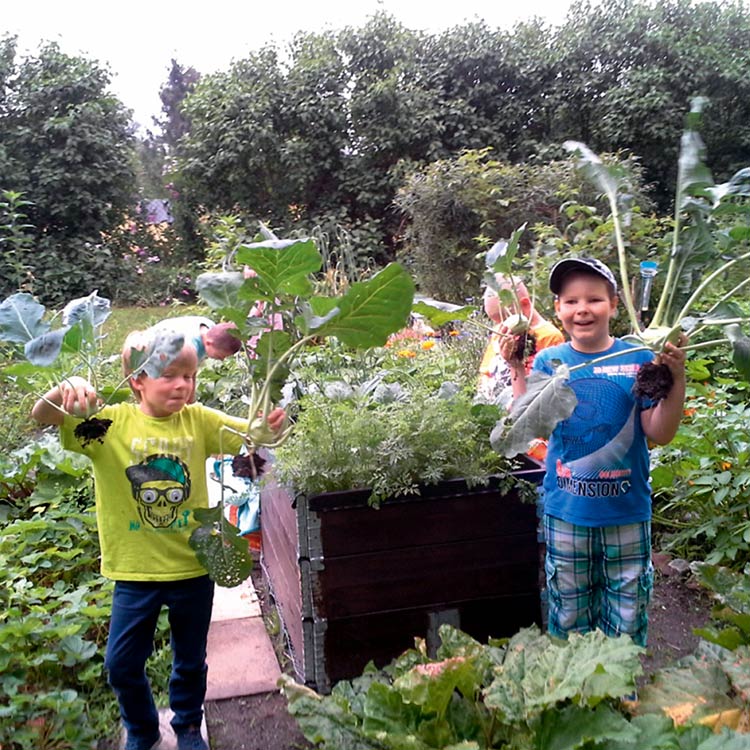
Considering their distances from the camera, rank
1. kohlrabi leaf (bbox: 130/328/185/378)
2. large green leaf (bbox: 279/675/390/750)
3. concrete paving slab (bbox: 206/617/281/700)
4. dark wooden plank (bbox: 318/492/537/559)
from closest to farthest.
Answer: large green leaf (bbox: 279/675/390/750), kohlrabi leaf (bbox: 130/328/185/378), dark wooden plank (bbox: 318/492/537/559), concrete paving slab (bbox: 206/617/281/700)

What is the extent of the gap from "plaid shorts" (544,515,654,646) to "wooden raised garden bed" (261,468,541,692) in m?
0.18

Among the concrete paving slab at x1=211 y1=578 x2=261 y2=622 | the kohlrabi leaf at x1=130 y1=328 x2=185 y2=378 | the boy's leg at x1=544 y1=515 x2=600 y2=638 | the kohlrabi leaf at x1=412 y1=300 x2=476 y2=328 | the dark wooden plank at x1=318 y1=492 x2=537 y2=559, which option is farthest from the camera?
the concrete paving slab at x1=211 y1=578 x2=261 y2=622

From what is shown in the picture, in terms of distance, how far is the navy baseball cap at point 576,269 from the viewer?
2.08m

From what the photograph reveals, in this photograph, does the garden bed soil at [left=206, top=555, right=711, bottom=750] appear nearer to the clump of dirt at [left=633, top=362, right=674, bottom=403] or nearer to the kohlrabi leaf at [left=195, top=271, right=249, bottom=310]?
the clump of dirt at [left=633, top=362, right=674, bottom=403]

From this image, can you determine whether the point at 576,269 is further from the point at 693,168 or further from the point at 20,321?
the point at 20,321

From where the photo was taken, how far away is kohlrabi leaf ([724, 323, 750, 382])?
1621 mm

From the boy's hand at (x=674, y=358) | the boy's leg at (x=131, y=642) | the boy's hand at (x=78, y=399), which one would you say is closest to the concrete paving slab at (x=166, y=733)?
the boy's leg at (x=131, y=642)

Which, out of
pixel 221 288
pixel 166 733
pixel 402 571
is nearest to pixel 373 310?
pixel 221 288

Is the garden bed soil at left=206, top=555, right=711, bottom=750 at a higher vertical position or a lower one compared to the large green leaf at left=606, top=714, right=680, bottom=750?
lower

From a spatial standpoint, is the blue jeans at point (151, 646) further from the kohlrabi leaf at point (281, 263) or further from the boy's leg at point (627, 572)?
the boy's leg at point (627, 572)

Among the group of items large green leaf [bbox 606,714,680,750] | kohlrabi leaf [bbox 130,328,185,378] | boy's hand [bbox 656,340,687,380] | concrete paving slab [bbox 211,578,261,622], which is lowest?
concrete paving slab [bbox 211,578,261,622]

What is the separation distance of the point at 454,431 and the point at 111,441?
40.0 inches

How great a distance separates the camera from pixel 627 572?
2.08m

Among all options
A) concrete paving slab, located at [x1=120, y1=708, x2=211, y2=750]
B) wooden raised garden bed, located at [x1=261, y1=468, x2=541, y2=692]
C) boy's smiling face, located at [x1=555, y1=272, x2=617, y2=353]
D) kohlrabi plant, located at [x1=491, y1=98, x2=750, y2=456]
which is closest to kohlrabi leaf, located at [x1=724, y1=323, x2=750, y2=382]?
kohlrabi plant, located at [x1=491, y1=98, x2=750, y2=456]
